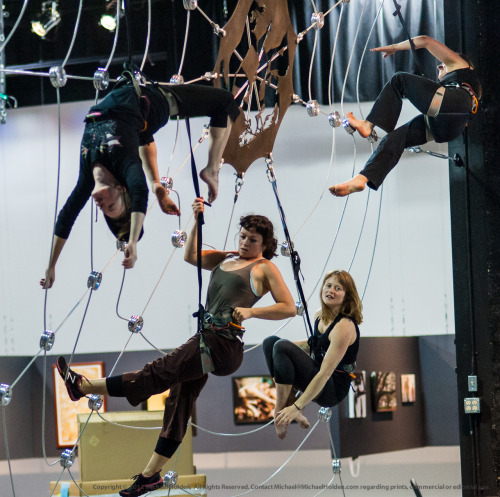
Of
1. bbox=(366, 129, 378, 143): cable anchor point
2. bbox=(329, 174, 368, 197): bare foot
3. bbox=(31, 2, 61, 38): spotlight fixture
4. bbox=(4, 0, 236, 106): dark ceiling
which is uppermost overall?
bbox=(31, 2, 61, 38): spotlight fixture

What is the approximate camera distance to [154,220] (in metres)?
8.38

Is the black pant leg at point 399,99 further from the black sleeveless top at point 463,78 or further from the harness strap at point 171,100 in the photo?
the harness strap at point 171,100

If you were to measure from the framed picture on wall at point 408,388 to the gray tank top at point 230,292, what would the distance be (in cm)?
460

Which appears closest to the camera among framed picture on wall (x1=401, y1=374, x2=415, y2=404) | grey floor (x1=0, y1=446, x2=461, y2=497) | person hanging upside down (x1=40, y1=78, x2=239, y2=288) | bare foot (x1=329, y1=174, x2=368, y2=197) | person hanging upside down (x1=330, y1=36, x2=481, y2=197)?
person hanging upside down (x1=40, y1=78, x2=239, y2=288)

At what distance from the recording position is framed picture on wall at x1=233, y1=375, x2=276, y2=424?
8125 mm

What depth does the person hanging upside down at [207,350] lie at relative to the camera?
12.9 feet

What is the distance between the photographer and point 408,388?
8.47 metres

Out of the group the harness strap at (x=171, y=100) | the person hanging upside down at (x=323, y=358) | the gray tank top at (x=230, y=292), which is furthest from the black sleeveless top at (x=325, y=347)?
the harness strap at (x=171, y=100)

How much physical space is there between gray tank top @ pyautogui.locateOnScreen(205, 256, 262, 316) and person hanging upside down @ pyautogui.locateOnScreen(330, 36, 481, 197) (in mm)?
740

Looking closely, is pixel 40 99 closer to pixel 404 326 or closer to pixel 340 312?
pixel 404 326

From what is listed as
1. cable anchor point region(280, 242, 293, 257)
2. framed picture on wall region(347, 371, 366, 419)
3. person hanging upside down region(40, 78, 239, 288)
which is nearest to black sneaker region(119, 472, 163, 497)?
person hanging upside down region(40, 78, 239, 288)

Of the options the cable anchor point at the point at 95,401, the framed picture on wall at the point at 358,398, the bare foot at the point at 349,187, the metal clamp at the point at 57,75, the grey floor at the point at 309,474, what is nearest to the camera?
the metal clamp at the point at 57,75

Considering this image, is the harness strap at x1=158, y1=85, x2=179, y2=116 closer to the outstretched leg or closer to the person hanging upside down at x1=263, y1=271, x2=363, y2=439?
the outstretched leg

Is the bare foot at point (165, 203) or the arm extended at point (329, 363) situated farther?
the arm extended at point (329, 363)
